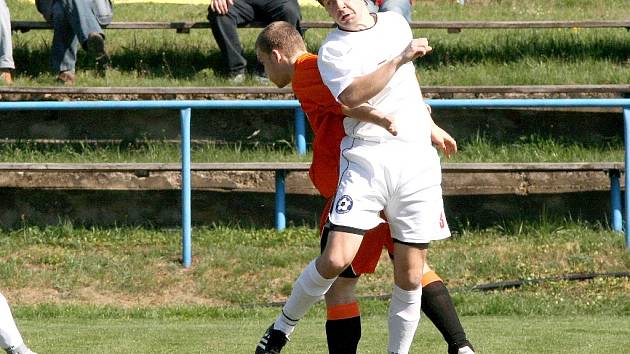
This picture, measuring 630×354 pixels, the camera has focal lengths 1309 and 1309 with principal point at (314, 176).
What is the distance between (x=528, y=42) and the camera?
14.1 metres

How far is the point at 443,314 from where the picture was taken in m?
6.11

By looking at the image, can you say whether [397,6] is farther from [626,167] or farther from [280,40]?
[280,40]

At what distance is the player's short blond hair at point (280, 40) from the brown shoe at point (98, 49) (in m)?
6.76

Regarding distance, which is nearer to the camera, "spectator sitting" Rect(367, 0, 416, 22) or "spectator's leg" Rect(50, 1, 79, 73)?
"spectator sitting" Rect(367, 0, 416, 22)

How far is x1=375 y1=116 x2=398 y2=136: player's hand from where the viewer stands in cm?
568

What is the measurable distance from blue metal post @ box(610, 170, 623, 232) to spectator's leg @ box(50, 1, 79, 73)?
17.5ft

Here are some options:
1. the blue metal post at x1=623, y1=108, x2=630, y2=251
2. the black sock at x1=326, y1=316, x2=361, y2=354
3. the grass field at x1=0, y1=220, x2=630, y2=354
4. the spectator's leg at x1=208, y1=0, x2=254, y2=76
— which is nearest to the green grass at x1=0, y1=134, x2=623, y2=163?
the grass field at x1=0, y1=220, x2=630, y2=354

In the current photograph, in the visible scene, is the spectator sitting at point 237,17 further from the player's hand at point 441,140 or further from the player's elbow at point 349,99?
the player's elbow at point 349,99

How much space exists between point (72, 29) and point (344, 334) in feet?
24.3

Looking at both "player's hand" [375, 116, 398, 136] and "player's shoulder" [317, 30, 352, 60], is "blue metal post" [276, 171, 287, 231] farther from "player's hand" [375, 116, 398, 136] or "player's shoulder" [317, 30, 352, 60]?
"player's hand" [375, 116, 398, 136]

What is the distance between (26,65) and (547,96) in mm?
5360

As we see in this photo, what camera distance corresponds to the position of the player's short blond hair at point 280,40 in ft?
19.7

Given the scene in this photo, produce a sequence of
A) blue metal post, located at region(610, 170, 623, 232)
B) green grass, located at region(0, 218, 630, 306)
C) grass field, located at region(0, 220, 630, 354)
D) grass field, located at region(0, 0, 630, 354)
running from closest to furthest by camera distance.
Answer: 1. grass field, located at region(0, 0, 630, 354)
2. grass field, located at region(0, 220, 630, 354)
3. green grass, located at region(0, 218, 630, 306)
4. blue metal post, located at region(610, 170, 623, 232)

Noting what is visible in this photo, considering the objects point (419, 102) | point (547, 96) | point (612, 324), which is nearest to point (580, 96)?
point (547, 96)
